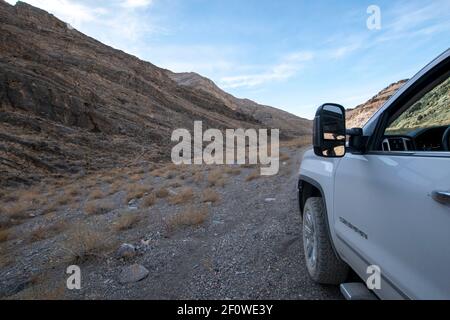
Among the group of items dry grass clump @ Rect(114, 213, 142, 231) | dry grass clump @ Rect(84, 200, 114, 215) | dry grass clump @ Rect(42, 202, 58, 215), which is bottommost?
dry grass clump @ Rect(42, 202, 58, 215)

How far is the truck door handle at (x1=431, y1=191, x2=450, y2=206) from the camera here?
125 centimetres

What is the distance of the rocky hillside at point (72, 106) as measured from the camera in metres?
19.2

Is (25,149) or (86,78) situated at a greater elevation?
(86,78)

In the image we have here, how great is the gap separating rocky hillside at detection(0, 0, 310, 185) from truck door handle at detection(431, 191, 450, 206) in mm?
17660

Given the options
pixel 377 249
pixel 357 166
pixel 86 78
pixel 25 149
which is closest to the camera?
pixel 377 249

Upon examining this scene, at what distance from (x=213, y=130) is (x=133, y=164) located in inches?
844

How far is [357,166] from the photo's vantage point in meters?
2.11

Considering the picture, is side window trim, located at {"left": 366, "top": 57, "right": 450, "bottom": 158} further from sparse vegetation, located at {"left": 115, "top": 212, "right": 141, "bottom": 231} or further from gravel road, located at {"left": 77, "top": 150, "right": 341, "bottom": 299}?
sparse vegetation, located at {"left": 115, "top": 212, "right": 141, "bottom": 231}

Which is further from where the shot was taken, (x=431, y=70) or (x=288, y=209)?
(x=288, y=209)

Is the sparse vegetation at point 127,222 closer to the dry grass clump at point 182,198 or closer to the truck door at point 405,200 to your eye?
the dry grass clump at point 182,198

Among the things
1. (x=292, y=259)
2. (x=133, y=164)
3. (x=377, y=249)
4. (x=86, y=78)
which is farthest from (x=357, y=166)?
(x=86, y=78)

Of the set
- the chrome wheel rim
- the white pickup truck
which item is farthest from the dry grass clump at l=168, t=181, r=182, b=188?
the white pickup truck

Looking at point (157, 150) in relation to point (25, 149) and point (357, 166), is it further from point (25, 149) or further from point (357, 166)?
point (357, 166)

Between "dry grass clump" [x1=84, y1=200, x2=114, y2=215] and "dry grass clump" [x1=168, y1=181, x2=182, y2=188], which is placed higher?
"dry grass clump" [x1=168, y1=181, x2=182, y2=188]
